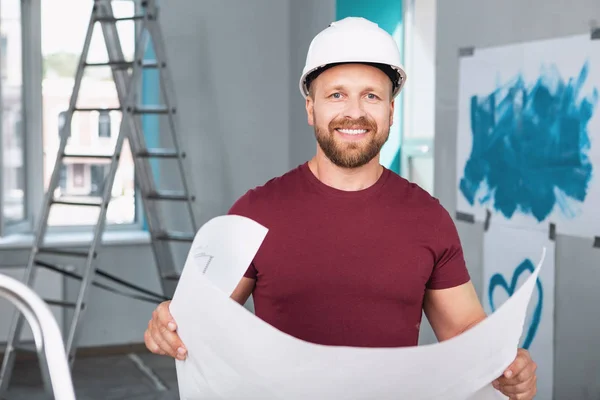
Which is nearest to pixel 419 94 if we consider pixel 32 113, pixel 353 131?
pixel 32 113

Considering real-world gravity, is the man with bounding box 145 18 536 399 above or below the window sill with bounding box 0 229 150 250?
above

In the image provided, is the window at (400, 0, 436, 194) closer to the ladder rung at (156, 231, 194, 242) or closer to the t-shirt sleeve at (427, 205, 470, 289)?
the ladder rung at (156, 231, 194, 242)

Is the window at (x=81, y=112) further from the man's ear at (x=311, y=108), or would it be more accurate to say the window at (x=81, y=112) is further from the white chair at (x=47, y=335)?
the white chair at (x=47, y=335)

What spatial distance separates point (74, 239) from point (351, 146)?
369 centimetres

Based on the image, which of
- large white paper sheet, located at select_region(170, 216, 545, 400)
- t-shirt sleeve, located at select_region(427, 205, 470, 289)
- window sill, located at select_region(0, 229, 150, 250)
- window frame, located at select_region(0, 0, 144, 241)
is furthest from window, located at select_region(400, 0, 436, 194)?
large white paper sheet, located at select_region(170, 216, 545, 400)

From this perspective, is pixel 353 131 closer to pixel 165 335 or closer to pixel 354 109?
pixel 354 109

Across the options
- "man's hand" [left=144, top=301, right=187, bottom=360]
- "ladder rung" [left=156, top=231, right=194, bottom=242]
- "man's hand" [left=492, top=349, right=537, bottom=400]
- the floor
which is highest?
"man's hand" [left=144, top=301, right=187, bottom=360]

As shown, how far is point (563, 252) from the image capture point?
227 cm

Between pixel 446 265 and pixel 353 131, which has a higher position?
pixel 353 131

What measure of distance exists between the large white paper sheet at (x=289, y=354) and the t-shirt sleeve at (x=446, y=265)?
1.12 feet

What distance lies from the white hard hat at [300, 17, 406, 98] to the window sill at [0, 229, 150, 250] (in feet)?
11.8

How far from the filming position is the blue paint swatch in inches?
85.9

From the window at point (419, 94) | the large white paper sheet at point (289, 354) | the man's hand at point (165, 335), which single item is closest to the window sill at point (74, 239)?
the window at point (419, 94)

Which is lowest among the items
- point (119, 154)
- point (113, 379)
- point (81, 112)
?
point (113, 379)
